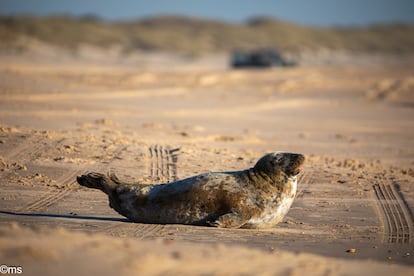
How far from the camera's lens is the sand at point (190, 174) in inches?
206

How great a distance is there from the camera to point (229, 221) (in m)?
7.86

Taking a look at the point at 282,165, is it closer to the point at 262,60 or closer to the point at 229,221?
the point at 229,221

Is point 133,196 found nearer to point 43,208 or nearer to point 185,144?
point 43,208

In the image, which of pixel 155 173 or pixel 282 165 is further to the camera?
pixel 155 173

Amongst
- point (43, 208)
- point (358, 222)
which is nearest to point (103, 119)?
point (43, 208)

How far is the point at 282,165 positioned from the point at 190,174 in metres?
3.15

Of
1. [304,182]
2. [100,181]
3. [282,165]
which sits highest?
[282,165]

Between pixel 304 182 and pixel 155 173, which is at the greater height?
pixel 155 173

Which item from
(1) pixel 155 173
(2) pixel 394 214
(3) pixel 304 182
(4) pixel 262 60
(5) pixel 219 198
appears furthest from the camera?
(4) pixel 262 60

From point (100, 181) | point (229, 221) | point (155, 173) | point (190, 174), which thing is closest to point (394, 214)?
point (229, 221)

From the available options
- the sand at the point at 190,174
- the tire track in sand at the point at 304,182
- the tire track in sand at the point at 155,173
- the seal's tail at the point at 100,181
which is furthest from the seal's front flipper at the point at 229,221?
the tire track in sand at the point at 304,182

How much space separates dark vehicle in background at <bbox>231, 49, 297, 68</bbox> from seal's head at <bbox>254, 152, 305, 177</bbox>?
39438 mm

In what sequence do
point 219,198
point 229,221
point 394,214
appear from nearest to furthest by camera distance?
point 229,221
point 219,198
point 394,214

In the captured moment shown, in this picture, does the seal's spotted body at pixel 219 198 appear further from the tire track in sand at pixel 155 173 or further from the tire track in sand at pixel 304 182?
the tire track in sand at pixel 304 182
